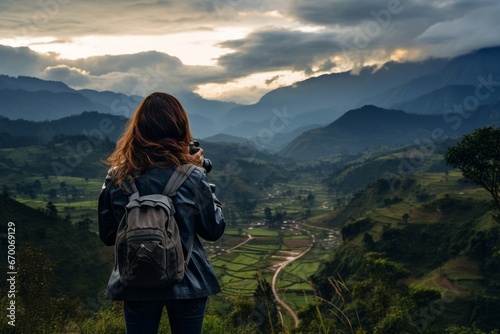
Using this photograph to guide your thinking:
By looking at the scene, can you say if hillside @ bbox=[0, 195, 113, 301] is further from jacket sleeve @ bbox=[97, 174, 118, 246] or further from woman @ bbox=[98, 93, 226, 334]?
woman @ bbox=[98, 93, 226, 334]

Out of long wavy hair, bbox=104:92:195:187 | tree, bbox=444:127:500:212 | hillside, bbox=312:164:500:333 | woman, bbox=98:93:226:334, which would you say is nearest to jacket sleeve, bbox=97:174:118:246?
woman, bbox=98:93:226:334

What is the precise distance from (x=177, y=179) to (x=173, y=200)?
0.55 ft

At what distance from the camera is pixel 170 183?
317 centimetres

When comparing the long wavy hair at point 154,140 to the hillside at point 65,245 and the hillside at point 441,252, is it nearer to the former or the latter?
the hillside at point 441,252

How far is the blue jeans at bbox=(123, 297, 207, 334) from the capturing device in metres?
3.13

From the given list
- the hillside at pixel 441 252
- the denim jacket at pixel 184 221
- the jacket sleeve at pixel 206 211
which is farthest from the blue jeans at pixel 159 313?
the hillside at pixel 441 252

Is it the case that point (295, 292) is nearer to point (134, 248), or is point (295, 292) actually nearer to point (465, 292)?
point (465, 292)

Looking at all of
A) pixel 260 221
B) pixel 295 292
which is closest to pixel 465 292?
pixel 295 292

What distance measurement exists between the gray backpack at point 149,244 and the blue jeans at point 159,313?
0.28 meters

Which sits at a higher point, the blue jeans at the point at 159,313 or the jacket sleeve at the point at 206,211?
the jacket sleeve at the point at 206,211

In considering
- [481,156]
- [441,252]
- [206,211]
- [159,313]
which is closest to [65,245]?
[481,156]

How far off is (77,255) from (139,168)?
66.9 m

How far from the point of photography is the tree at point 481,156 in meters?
19.4

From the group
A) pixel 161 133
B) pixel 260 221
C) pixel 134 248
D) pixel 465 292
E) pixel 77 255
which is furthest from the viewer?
pixel 260 221
